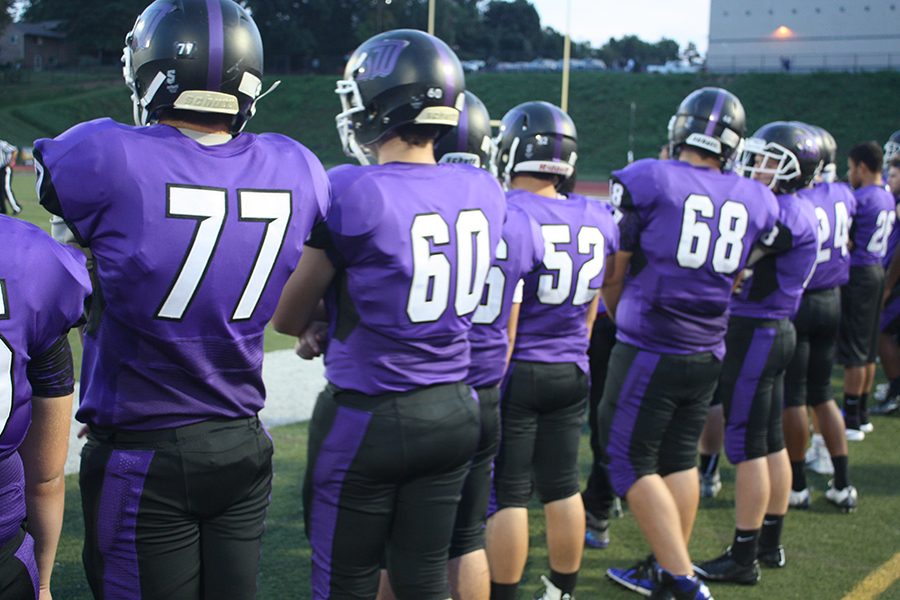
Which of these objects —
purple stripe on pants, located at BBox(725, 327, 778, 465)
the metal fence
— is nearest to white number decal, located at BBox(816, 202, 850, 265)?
purple stripe on pants, located at BBox(725, 327, 778, 465)

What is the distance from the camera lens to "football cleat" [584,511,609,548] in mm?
4617

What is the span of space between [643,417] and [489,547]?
848 mm

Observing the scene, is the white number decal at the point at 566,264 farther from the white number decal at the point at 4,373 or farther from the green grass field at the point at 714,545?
the white number decal at the point at 4,373

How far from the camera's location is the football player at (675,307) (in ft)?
12.1

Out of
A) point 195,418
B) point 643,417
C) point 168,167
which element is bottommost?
point 643,417

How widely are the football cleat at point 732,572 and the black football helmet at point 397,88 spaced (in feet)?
8.57

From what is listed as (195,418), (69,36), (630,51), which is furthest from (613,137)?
(630,51)

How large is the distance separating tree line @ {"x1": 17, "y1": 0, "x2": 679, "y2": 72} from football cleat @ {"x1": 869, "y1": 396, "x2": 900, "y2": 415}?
45218mm

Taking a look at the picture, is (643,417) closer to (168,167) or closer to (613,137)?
(168,167)

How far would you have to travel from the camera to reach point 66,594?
12.3 ft

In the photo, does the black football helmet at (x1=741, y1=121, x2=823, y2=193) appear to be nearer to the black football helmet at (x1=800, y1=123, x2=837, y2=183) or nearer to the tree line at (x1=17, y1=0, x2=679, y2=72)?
the black football helmet at (x1=800, y1=123, x2=837, y2=183)

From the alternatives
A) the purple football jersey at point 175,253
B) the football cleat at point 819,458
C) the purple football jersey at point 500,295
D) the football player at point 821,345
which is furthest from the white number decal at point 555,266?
the football cleat at point 819,458

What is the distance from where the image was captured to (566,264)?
3.39m

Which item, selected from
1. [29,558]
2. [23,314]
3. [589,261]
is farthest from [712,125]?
[29,558]
